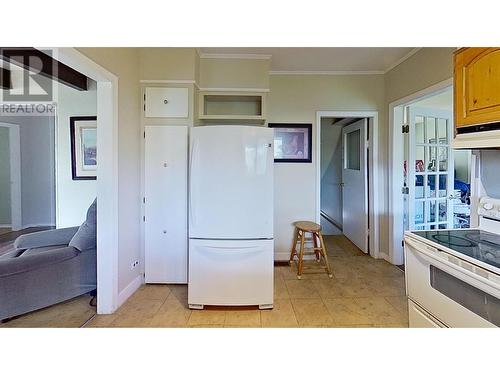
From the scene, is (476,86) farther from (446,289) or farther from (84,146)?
(84,146)

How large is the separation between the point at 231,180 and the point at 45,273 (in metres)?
1.71

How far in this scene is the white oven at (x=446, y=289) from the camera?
109 centimetres

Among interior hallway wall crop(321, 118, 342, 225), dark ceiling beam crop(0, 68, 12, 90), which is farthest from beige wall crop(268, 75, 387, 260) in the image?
dark ceiling beam crop(0, 68, 12, 90)

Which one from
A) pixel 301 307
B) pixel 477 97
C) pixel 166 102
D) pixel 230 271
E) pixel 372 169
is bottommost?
pixel 301 307

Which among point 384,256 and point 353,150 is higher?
point 353,150

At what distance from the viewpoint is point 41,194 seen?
3.94 meters

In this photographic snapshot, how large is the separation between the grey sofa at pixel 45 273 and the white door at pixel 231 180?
1.06 m

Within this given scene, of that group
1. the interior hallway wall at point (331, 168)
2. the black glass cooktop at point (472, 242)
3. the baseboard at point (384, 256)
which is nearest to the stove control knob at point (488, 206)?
the black glass cooktop at point (472, 242)

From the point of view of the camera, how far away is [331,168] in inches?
224

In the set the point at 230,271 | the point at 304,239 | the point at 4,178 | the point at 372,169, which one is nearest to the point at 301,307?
the point at 230,271
